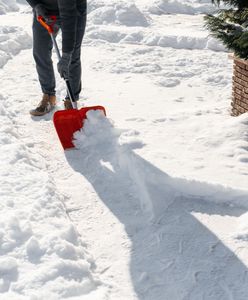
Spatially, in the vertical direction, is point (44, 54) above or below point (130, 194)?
above

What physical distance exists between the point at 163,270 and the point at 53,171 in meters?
1.52

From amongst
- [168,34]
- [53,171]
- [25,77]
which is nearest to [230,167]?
[53,171]

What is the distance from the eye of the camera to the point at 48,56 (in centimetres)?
466

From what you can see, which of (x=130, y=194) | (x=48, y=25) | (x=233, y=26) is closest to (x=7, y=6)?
(x=48, y=25)

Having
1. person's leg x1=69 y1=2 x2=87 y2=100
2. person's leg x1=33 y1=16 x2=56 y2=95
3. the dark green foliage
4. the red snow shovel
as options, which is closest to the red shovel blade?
the red snow shovel

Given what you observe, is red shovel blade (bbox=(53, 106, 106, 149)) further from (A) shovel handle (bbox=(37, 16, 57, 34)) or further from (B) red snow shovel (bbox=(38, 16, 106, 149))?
(A) shovel handle (bbox=(37, 16, 57, 34))

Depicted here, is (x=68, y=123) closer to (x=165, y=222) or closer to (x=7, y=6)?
(x=165, y=222)

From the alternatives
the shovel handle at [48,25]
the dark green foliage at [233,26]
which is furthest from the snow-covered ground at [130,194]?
the shovel handle at [48,25]

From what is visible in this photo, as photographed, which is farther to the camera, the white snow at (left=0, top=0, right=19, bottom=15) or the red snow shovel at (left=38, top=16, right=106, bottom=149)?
the white snow at (left=0, top=0, right=19, bottom=15)

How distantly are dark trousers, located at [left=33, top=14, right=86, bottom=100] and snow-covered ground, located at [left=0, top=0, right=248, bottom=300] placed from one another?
0.41 metres

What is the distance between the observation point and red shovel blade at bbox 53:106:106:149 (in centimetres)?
387

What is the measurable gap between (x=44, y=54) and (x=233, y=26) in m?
1.92

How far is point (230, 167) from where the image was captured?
3328 mm

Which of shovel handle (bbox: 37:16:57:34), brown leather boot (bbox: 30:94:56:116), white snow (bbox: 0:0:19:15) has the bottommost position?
white snow (bbox: 0:0:19:15)
